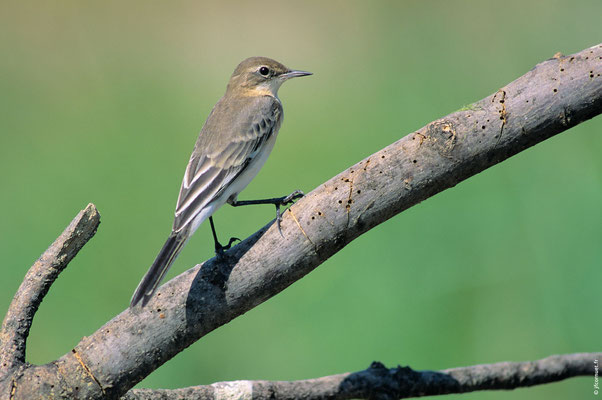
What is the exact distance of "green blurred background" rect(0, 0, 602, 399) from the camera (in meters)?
3.96

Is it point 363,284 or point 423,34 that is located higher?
point 423,34

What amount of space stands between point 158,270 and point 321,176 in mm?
2826

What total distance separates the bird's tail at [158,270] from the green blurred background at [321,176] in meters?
1.58

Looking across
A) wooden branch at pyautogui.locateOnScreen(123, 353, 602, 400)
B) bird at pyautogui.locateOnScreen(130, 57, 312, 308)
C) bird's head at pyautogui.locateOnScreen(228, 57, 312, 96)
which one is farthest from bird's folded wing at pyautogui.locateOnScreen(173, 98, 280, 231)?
wooden branch at pyautogui.locateOnScreen(123, 353, 602, 400)

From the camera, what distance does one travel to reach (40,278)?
6.79 ft

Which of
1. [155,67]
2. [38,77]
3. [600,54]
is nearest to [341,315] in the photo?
[600,54]

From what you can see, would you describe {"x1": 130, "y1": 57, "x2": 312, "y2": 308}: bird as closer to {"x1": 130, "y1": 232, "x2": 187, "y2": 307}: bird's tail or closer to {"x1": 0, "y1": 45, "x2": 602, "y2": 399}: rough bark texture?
{"x1": 130, "y1": 232, "x2": 187, "y2": 307}: bird's tail

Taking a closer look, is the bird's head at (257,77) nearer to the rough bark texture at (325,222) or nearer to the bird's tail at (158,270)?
the bird's tail at (158,270)

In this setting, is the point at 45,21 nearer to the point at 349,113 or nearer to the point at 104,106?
the point at 104,106

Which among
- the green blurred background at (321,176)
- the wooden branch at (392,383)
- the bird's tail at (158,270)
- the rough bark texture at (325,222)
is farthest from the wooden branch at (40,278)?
the green blurred background at (321,176)

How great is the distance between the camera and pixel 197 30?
254 inches

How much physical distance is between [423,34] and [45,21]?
3657 millimetres

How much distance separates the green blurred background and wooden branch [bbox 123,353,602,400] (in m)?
1.26

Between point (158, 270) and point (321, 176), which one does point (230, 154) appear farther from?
point (321, 176)
